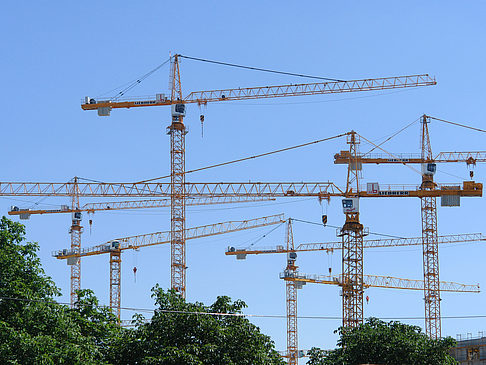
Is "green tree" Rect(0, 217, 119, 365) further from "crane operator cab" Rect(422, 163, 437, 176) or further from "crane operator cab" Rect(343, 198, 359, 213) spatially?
"crane operator cab" Rect(422, 163, 437, 176)

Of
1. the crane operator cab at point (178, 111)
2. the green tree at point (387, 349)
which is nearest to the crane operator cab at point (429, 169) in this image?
the crane operator cab at point (178, 111)

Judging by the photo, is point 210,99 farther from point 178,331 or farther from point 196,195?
point 178,331

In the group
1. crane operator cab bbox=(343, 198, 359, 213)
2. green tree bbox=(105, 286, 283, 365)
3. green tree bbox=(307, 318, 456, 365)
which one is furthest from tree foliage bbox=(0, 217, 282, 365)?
crane operator cab bbox=(343, 198, 359, 213)

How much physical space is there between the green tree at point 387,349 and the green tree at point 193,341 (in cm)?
1383

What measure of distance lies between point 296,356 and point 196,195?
5277cm

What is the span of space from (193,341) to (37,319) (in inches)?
386

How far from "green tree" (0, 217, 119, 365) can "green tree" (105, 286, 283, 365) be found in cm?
251

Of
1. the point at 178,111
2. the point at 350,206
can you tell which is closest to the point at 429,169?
the point at 350,206

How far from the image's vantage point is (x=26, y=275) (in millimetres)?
61156

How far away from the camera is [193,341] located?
189ft

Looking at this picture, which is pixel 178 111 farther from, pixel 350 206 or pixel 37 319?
pixel 37 319

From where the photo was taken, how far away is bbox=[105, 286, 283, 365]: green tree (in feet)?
184

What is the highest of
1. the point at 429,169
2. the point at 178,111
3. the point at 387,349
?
the point at 178,111

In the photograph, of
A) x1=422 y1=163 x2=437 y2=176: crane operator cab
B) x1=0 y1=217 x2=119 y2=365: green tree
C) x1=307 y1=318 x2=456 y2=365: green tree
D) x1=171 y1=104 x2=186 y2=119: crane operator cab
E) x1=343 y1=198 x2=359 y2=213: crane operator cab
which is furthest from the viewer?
x1=422 y1=163 x2=437 y2=176: crane operator cab
